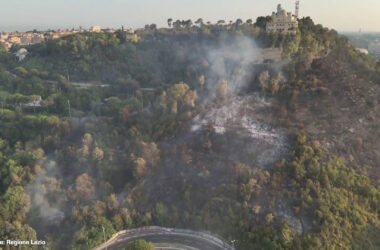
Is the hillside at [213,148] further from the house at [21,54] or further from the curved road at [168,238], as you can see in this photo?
the house at [21,54]

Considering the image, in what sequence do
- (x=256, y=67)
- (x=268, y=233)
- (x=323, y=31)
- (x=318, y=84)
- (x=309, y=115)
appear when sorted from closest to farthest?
(x=268, y=233) → (x=309, y=115) → (x=318, y=84) → (x=256, y=67) → (x=323, y=31)

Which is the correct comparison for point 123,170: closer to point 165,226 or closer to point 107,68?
point 165,226

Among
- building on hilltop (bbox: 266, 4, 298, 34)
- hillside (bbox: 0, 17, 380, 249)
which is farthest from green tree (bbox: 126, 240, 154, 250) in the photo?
building on hilltop (bbox: 266, 4, 298, 34)

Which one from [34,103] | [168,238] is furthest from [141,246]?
[34,103]

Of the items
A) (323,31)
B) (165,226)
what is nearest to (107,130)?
(165,226)

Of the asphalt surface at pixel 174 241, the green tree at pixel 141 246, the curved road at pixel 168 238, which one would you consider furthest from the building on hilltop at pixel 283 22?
the green tree at pixel 141 246

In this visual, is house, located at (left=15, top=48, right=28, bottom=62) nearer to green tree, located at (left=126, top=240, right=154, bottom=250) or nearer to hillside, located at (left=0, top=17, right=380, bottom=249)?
hillside, located at (left=0, top=17, right=380, bottom=249)

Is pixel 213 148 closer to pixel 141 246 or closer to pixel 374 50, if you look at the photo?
pixel 141 246
